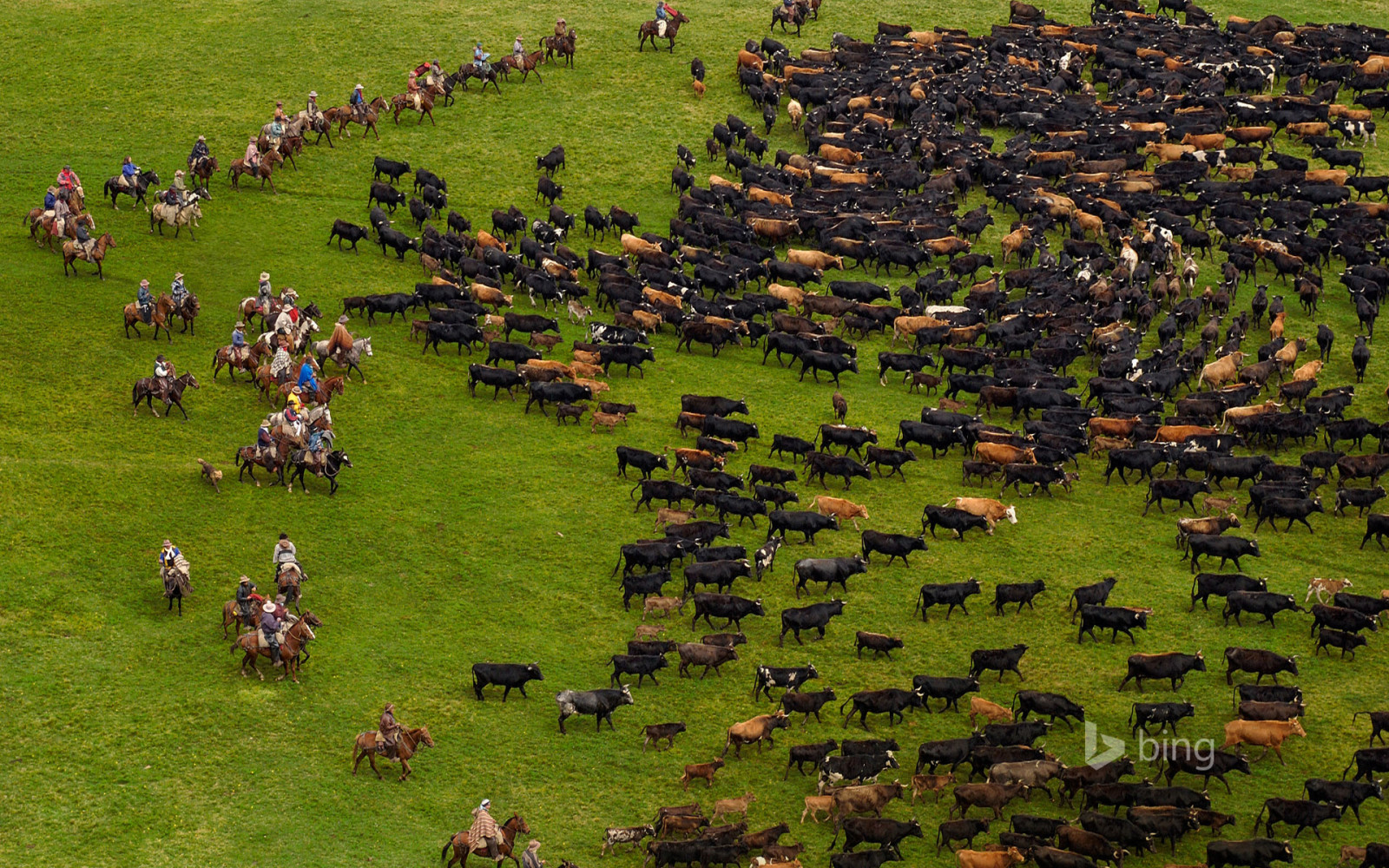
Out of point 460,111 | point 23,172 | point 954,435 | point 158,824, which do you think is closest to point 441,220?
point 460,111

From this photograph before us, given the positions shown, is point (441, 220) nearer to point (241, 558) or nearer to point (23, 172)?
point (23, 172)

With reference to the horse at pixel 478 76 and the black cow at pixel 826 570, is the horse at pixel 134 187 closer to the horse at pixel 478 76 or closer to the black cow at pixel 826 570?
the horse at pixel 478 76

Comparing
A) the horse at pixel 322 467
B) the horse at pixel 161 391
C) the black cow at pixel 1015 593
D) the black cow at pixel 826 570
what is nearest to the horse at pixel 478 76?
the horse at pixel 161 391

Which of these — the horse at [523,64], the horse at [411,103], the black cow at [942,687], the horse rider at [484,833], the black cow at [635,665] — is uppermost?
the horse at [523,64]

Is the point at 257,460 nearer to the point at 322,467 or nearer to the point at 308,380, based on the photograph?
the point at 322,467

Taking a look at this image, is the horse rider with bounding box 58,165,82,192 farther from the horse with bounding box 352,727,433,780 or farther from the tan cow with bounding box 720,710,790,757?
the tan cow with bounding box 720,710,790,757

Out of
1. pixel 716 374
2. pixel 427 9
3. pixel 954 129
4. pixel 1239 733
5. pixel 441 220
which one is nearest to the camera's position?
pixel 1239 733
